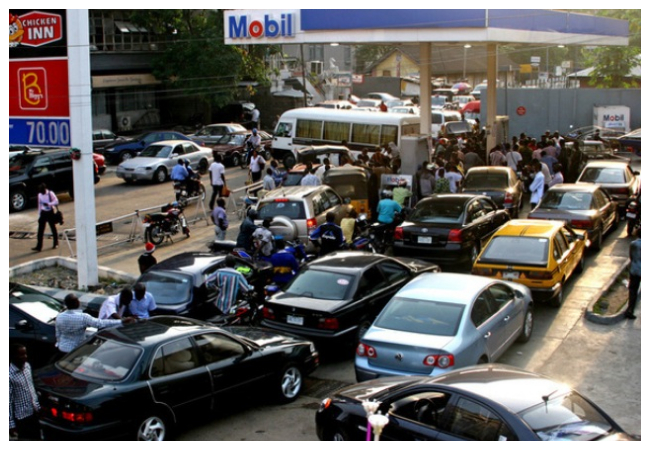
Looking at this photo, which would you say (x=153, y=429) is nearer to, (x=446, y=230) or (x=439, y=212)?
(x=446, y=230)

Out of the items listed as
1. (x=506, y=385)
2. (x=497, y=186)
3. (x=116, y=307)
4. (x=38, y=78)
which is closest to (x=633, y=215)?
(x=497, y=186)

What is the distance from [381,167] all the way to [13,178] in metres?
11.6

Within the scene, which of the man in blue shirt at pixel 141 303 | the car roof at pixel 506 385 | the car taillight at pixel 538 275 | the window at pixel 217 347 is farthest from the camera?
the car taillight at pixel 538 275

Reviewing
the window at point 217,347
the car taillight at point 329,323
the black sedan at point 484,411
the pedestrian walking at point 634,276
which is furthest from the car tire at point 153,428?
the pedestrian walking at point 634,276

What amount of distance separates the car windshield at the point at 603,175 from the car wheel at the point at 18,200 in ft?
54.5

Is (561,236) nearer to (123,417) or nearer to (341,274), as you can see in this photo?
(341,274)

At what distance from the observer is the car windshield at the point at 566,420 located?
7.01m

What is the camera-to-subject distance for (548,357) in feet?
39.7

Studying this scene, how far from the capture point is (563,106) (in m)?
39.7

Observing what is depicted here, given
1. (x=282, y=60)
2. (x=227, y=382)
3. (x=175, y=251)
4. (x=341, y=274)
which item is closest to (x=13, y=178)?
(x=175, y=251)

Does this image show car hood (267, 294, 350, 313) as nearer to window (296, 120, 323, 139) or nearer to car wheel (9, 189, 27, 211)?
car wheel (9, 189, 27, 211)

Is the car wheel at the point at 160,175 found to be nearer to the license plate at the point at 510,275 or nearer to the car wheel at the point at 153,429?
the license plate at the point at 510,275

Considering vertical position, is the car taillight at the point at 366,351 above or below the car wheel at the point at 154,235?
below

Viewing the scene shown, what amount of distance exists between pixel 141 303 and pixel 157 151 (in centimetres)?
1906
